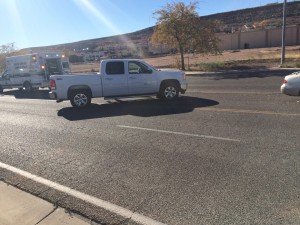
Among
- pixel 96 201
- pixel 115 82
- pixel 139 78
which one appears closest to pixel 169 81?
pixel 139 78

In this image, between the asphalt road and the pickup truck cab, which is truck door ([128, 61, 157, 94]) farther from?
the asphalt road

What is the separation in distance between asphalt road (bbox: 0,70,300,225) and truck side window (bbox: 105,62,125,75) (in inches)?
104

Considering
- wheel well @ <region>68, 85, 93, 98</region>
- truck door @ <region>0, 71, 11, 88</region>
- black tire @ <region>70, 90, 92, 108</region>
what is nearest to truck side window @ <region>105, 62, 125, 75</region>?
wheel well @ <region>68, 85, 93, 98</region>

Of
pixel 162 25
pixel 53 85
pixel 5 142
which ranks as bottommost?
pixel 5 142

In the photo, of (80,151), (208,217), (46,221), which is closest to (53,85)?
(80,151)

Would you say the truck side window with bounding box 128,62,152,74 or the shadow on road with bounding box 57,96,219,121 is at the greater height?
the truck side window with bounding box 128,62,152,74

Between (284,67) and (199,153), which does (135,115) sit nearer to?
(199,153)

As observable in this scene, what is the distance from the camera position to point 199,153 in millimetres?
6508

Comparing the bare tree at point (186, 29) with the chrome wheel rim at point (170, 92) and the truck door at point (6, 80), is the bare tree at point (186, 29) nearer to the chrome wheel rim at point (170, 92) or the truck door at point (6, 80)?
the truck door at point (6, 80)

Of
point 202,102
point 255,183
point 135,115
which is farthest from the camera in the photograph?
point 202,102

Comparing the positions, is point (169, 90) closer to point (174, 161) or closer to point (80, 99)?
point (80, 99)

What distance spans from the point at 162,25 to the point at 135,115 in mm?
23521

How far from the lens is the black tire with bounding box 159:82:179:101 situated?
13.9 metres

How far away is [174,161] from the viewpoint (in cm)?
614
